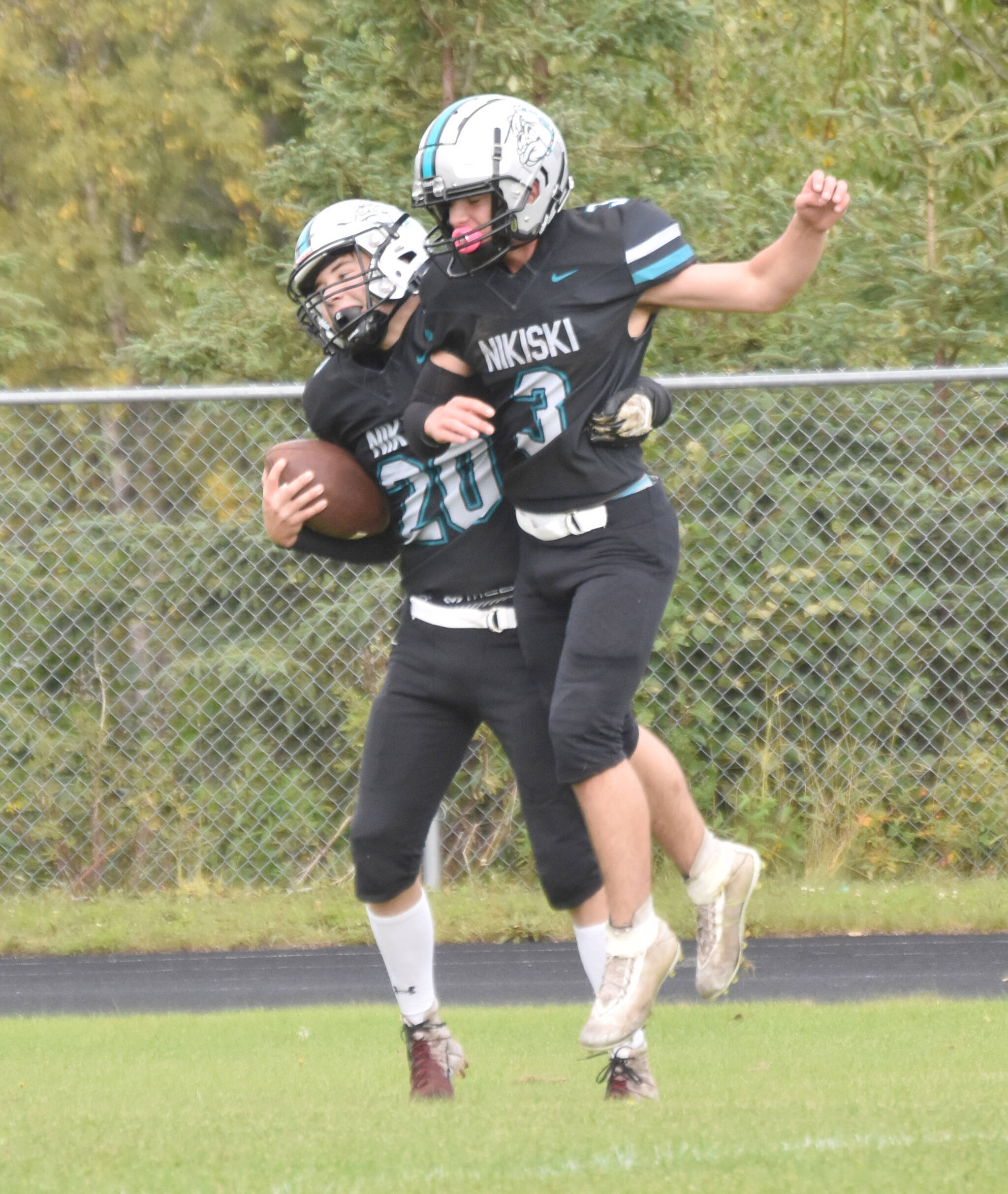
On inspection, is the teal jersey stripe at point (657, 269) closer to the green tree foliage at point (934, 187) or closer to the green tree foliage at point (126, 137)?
the green tree foliage at point (934, 187)

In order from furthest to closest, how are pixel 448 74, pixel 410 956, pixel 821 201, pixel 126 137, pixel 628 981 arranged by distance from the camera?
1. pixel 126 137
2. pixel 448 74
3. pixel 410 956
4. pixel 628 981
5. pixel 821 201

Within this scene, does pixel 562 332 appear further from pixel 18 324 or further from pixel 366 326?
pixel 18 324

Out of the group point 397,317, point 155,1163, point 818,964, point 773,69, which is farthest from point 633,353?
point 773,69

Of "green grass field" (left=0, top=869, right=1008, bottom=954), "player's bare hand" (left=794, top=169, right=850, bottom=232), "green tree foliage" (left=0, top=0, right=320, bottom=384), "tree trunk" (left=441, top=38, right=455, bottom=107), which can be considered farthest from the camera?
"green tree foliage" (left=0, top=0, right=320, bottom=384)

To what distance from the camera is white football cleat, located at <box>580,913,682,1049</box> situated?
3656 mm

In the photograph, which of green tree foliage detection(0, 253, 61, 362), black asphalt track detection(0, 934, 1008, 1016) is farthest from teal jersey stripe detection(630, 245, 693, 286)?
green tree foliage detection(0, 253, 61, 362)

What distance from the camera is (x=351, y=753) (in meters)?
7.23

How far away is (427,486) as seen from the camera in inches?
164

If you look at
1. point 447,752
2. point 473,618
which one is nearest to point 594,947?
point 447,752

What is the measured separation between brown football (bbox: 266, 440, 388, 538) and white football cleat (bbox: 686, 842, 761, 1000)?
4.10ft

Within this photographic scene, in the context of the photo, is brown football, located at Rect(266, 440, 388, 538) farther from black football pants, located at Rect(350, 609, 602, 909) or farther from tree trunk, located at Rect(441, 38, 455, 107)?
tree trunk, located at Rect(441, 38, 455, 107)

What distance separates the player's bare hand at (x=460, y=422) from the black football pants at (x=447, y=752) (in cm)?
63

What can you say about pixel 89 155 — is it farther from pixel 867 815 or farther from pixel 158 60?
pixel 867 815

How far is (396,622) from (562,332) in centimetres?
354
